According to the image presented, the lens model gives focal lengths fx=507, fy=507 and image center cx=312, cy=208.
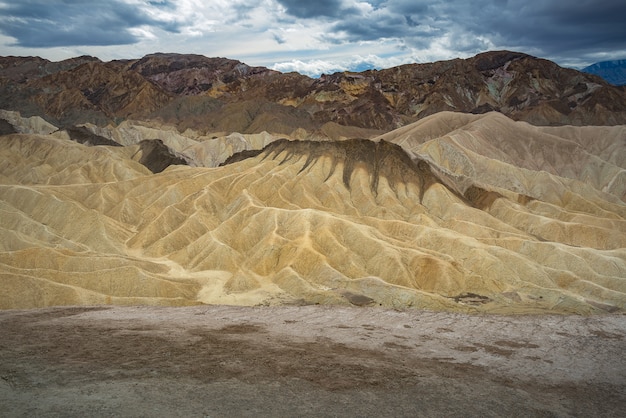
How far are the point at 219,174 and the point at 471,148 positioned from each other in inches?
2787

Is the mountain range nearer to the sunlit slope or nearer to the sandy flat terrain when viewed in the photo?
the sunlit slope

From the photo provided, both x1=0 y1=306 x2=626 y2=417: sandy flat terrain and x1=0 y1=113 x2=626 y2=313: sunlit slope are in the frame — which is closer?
x1=0 y1=306 x2=626 y2=417: sandy flat terrain

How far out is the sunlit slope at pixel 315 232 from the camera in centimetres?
5506

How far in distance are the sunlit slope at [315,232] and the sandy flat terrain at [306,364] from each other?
17.4 m

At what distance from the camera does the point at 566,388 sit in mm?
24578

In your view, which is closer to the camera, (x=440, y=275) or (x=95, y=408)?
(x=95, y=408)

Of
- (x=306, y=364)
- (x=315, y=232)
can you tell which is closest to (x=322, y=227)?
(x=315, y=232)

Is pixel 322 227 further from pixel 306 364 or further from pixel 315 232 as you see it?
pixel 306 364

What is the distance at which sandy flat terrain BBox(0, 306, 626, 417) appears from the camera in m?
21.2

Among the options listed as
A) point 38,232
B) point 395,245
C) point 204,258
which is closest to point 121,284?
point 204,258

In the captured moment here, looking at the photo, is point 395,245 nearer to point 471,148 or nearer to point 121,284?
point 121,284

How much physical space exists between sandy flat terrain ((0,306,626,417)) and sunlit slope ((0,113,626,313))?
17.4 meters

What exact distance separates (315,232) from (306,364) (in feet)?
138

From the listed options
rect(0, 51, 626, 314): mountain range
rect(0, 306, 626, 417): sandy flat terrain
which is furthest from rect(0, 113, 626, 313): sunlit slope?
rect(0, 306, 626, 417): sandy flat terrain
